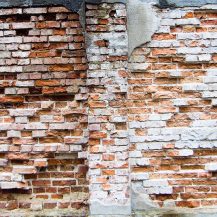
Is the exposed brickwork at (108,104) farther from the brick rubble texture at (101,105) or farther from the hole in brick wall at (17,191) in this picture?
the hole in brick wall at (17,191)

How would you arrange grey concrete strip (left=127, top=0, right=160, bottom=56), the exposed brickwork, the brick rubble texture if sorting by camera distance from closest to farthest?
1. the exposed brickwork
2. the brick rubble texture
3. grey concrete strip (left=127, top=0, right=160, bottom=56)

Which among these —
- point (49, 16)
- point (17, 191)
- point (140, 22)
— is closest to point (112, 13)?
point (140, 22)

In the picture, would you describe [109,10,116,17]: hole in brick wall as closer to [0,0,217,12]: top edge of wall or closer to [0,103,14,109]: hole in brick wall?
[0,0,217,12]: top edge of wall

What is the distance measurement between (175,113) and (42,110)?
3.95 feet

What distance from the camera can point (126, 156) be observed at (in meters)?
3.49

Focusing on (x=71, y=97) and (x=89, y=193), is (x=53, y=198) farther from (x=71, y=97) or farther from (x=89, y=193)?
(x=71, y=97)

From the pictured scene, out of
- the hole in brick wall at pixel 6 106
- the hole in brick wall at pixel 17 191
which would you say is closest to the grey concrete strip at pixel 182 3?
the hole in brick wall at pixel 6 106

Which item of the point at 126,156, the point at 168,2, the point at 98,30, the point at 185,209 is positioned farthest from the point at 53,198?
the point at 168,2

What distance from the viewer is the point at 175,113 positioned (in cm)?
365

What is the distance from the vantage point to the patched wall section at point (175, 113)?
3598mm

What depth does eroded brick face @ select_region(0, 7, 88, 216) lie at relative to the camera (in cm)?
366

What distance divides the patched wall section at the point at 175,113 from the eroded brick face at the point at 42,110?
0.51m

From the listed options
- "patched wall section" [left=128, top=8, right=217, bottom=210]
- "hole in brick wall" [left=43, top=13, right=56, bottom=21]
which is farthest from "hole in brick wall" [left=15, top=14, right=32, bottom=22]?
"patched wall section" [left=128, top=8, right=217, bottom=210]

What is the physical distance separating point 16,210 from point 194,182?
1.61 meters
